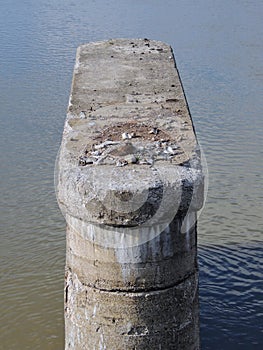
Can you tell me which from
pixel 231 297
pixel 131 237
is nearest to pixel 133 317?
pixel 131 237

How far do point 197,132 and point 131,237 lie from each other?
5661 mm

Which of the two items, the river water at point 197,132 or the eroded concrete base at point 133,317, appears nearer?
the eroded concrete base at point 133,317

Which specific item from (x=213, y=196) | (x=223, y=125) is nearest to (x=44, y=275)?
(x=213, y=196)

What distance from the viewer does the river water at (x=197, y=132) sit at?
544 centimetres

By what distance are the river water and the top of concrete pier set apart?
1.79m

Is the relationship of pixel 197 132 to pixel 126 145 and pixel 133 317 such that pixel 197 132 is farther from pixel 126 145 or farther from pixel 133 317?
pixel 133 317

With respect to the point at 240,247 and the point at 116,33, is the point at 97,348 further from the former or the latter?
the point at 116,33

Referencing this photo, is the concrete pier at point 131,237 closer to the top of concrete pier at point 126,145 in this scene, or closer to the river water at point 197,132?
the top of concrete pier at point 126,145

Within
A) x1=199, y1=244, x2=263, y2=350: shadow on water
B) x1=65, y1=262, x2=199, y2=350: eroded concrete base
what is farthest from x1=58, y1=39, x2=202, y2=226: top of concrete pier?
x1=199, y1=244, x2=263, y2=350: shadow on water

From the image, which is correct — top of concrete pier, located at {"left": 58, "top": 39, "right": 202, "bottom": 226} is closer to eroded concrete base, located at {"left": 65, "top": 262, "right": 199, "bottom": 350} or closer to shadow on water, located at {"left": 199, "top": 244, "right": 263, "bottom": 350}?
eroded concrete base, located at {"left": 65, "top": 262, "right": 199, "bottom": 350}

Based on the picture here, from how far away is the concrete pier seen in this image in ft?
10.4

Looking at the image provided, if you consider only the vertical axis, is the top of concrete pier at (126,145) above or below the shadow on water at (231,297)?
above

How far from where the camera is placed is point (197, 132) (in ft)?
28.8

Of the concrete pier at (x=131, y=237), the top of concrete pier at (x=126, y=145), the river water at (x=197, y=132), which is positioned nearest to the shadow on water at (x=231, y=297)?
the river water at (x=197, y=132)
